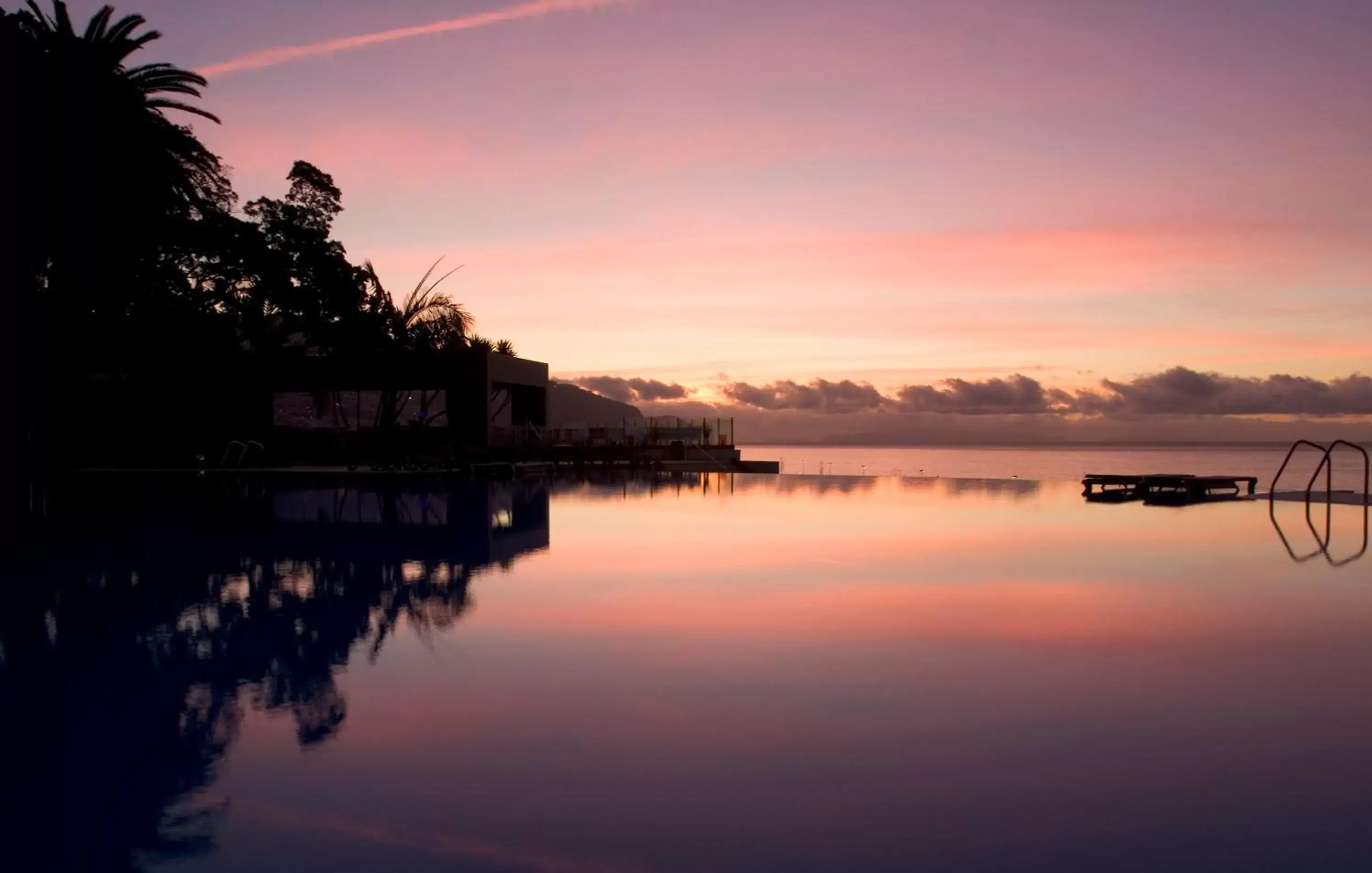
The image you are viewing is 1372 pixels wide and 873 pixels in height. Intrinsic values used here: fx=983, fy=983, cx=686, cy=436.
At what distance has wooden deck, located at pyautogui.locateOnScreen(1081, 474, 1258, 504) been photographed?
22984 millimetres

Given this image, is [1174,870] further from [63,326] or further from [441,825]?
[63,326]

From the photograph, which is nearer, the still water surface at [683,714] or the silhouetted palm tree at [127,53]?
the still water surface at [683,714]

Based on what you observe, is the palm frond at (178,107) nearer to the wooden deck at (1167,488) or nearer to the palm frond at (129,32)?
the palm frond at (129,32)

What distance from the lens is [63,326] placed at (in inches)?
1105

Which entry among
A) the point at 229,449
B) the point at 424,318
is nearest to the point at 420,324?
the point at 424,318

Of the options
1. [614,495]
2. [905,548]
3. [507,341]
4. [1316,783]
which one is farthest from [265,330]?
[1316,783]

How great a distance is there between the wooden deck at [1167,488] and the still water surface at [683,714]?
11.9m

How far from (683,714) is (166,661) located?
3573 millimetres

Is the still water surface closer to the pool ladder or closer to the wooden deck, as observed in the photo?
the pool ladder

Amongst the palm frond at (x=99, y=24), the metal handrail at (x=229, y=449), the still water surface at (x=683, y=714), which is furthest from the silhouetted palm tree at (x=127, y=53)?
the still water surface at (x=683, y=714)

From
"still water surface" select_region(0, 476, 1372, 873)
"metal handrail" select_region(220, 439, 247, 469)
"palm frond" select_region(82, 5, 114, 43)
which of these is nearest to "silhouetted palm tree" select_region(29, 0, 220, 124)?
"palm frond" select_region(82, 5, 114, 43)

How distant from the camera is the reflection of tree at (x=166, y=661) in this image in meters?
3.86

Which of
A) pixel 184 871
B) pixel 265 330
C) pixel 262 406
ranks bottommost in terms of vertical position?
pixel 184 871

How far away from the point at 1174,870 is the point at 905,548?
9687 millimetres
